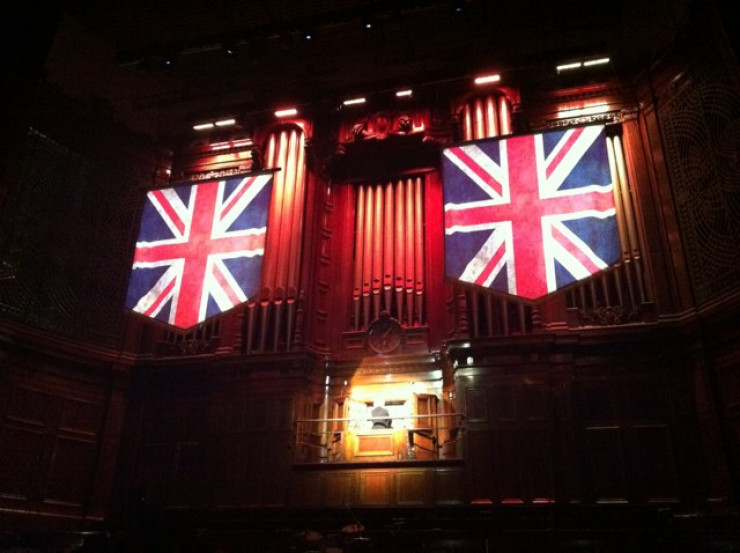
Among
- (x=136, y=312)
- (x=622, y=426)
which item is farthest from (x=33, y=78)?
(x=622, y=426)

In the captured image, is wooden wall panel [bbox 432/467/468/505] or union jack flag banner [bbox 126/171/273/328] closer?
wooden wall panel [bbox 432/467/468/505]

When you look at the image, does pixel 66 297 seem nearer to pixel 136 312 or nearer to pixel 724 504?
pixel 136 312

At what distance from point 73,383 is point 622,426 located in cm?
760

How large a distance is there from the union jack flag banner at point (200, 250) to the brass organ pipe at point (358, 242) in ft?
5.83

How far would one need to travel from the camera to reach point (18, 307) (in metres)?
9.17

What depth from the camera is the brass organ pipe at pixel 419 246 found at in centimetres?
966

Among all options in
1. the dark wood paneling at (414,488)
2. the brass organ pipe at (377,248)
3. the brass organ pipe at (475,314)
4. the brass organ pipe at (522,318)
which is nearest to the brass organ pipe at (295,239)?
the brass organ pipe at (377,248)

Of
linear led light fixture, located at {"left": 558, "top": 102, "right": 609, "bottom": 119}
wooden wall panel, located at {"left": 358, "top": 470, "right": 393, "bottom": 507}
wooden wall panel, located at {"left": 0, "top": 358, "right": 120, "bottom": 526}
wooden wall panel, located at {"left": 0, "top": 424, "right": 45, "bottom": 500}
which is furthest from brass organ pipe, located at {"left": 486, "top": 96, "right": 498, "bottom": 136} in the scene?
wooden wall panel, located at {"left": 0, "top": 424, "right": 45, "bottom": 500}

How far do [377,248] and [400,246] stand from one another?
0.37 m

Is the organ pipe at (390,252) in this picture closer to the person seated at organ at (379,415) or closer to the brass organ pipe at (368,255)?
the brass organ pipe at (368,255)

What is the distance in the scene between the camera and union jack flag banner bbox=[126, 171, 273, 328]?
346 inches

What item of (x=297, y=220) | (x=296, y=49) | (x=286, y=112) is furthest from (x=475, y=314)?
(x=296, y=49)

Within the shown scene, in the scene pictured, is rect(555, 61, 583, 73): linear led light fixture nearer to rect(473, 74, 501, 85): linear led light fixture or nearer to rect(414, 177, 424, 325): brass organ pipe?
rect(473, 74, 501, 85): linear led light fixture

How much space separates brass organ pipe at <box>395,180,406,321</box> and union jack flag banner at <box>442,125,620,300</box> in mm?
1609
